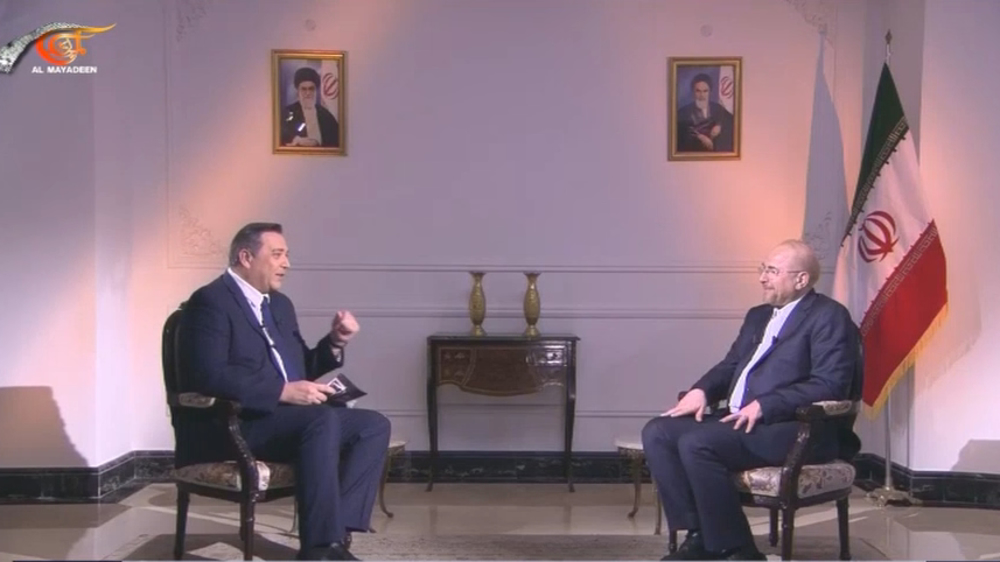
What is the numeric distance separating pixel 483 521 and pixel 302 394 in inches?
60.7

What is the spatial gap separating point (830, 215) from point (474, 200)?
6.98ft

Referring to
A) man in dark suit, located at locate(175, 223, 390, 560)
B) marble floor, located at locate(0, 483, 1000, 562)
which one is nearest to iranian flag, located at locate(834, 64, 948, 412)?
marble floor, located at locate(0, 483, 1000, 562)

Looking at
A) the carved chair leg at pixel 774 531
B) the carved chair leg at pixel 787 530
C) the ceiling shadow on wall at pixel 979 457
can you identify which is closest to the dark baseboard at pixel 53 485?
the carved chair leg at pixel 774 531

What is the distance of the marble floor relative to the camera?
16.3 feet

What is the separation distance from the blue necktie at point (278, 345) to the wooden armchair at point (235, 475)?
14.7 inches

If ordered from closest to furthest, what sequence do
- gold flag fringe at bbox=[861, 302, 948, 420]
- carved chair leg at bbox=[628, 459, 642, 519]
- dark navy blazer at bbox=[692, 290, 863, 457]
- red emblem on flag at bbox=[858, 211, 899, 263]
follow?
dark navy blazer at bbox=[692, 290, 863, 457], carved chair leg at bbox=[628, 459, 642, 519], gold flag fringe at bbox=[861, 302, 948, 420], red emblem on flag at bbox=[858, 211, 899, 263]

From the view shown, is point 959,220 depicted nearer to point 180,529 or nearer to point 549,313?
point 549,313

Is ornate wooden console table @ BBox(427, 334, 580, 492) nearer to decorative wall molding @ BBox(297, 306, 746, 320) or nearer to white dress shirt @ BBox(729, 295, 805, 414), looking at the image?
decorative wall molding @ BBox(297, 306, 746, 320)

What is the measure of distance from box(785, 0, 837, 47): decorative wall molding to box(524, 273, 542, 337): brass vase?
88.1 inches

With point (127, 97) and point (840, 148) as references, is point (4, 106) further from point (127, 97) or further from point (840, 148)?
point (840, 148)

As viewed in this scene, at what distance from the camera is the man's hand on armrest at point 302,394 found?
4.34m

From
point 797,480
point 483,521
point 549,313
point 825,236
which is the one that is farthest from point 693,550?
point 825,236

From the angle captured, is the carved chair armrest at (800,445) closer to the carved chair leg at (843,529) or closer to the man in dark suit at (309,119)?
the carved chair leg at (843,529)

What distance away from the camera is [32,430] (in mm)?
5863
